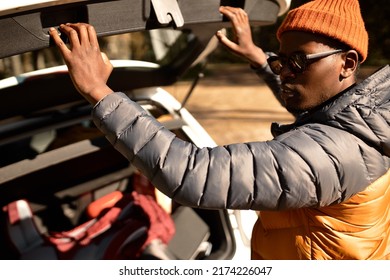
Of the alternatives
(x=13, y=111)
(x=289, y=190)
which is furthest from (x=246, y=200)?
(x=13, y=111)

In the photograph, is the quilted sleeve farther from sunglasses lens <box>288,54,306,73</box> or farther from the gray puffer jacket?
sunglasses lens <box>288,54,306,73</box>

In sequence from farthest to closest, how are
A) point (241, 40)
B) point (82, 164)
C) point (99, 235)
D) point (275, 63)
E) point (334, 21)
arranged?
point (82, 164) → point (99, 235) → point (241, 40) → point (275, 63) → point (334, 21)

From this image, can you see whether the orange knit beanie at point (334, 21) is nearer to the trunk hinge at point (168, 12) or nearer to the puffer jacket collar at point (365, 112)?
the puffer jacket collar at point (365, 112)

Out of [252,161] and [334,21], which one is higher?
[334,21]

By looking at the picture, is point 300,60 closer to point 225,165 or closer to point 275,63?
point 275,63

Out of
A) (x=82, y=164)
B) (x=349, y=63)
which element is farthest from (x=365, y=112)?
(x=82, y=164)

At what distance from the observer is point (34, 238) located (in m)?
2.36

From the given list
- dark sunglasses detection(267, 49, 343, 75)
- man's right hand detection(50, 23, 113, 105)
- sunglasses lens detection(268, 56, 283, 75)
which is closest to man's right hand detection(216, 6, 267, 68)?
sunglasses lens detection(268, 56, 283, 75)

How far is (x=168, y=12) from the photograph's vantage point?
1.30 metres

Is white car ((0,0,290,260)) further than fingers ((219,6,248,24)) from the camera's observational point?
Yes

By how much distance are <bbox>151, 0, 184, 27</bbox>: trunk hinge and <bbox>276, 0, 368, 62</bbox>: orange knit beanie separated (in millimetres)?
322

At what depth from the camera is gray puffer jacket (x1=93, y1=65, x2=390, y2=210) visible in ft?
3.66

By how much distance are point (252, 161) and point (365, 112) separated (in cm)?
34
